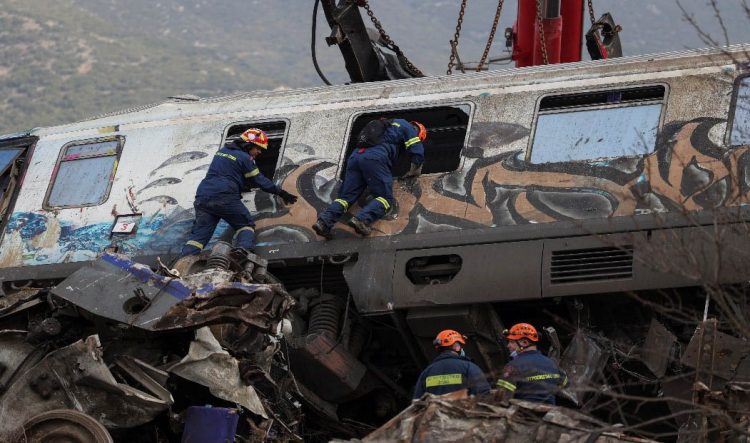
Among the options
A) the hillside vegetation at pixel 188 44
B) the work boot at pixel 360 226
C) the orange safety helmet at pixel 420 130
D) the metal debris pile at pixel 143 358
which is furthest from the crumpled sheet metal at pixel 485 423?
the hillside vegetation at pixel 188 44

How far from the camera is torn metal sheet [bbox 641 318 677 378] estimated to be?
12125 millimetres

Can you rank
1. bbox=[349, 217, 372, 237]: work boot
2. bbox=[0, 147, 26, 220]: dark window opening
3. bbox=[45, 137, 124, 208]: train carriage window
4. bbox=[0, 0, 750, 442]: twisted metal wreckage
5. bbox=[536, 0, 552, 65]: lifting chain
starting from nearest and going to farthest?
1. bbox=[0, 0, 750, 442]: twisted metal wreckage
2. bbox=[349, 217, 372, 237]: work boot
3. bbox=[45, 137, 124, 208]: train carriage window
4. bbox=[0, 147, 26, 220]: dark window opening
5. bbox=[536, 0, 552, 65]: lifting chain

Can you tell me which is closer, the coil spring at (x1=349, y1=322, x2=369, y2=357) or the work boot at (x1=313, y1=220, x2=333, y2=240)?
the work boot at (x1=313, y1=220, x2=333, y2=240)

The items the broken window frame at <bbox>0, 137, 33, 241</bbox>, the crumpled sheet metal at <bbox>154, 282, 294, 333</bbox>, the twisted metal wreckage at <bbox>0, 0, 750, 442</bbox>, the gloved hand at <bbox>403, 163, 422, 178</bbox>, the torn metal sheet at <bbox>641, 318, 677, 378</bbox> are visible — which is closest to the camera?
the twisted metal wreckage at <bbox>0, 0, 750, 442</bbox>

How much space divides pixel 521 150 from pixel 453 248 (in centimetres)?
122

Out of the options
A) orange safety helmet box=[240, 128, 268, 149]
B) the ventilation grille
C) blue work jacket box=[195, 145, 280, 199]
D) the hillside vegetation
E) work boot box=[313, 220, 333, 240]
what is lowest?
the ventilation grille

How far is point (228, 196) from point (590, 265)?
3833 millimetres

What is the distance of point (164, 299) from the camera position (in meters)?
12.1

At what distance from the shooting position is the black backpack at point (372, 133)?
45.2ft

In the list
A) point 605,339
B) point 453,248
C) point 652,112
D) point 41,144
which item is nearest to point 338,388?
point 453,248

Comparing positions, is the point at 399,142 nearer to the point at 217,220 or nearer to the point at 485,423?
the point at 217,220

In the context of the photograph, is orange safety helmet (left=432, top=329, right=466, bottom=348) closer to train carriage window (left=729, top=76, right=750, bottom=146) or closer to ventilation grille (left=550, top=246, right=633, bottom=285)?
ventilation grille (left=550, top=246, right=633, bottom=285)

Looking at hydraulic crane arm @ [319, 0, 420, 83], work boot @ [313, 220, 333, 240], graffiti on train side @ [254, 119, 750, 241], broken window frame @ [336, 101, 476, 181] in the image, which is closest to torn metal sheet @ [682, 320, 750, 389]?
graffiti on train side @ [254, 119, 750, 241]

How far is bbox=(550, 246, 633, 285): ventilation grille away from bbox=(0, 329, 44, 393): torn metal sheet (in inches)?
183
